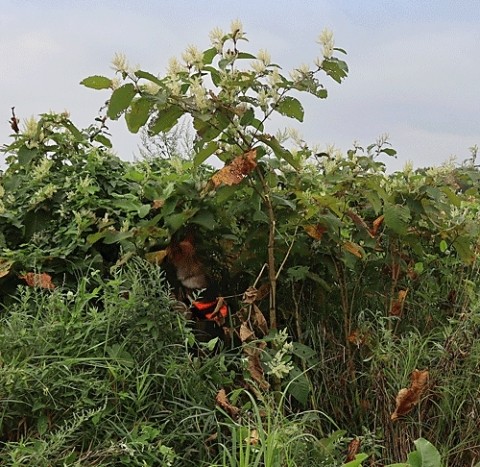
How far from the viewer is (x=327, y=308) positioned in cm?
337

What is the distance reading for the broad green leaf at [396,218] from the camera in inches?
121

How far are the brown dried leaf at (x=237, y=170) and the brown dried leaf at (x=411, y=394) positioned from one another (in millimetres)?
934

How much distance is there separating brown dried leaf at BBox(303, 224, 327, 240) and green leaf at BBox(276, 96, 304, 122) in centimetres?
42

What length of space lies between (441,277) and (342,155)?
85cm

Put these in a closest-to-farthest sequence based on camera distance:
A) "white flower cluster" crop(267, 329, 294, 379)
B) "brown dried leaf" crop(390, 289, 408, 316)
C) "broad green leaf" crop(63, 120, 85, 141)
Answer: "white flower cluster" crop(267, 329, 294, 379), "brown dried leaf" crop(390, 289, 408, 316), "broad green leaf" crop(63, 120, 85, 141)

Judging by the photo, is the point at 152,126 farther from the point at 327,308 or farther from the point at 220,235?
the point at 327,308

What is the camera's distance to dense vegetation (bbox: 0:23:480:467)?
7.98ft

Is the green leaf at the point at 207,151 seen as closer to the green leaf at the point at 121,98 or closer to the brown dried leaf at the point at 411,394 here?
the green leaf at the point at 121,98

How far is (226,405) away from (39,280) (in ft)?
3.12

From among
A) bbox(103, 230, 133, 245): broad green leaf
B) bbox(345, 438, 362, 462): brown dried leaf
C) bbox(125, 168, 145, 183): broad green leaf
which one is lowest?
bbox(345, 438, 362, 462): brown dried leaf

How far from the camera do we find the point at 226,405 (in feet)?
8.25

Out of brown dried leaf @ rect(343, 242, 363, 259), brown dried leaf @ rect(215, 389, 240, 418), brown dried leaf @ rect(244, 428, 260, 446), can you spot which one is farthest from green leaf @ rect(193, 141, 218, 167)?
brown dried leaf @ rect(244, 428, 260, 446)

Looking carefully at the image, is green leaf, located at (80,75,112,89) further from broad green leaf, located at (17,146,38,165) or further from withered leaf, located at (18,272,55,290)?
broad green leaf, located at (17,146,38,165)

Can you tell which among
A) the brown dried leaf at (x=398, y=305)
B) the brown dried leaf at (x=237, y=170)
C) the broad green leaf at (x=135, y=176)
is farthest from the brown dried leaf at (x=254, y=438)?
the broad green leaf at (x=135, y=176)
